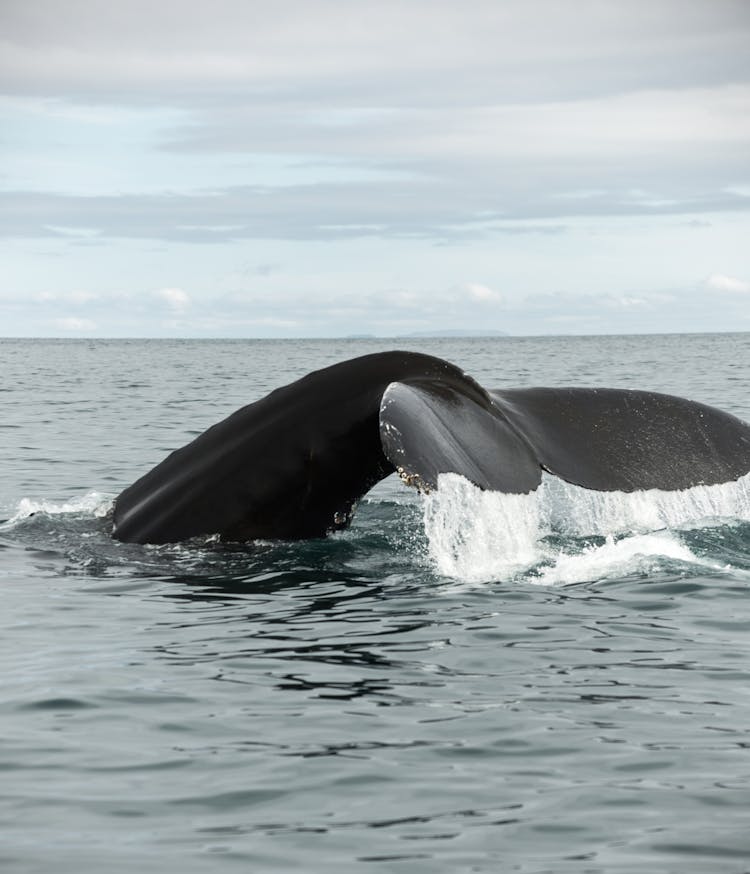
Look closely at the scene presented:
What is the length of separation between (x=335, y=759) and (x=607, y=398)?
142 inches

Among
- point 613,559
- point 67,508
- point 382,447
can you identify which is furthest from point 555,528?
point 67,508

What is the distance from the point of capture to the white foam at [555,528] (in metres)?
7.34

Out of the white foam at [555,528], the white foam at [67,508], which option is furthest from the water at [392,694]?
the white foam at [67,508]

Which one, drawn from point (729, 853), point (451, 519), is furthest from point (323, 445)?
point (729, 853)

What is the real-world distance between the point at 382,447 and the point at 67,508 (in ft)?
15.0

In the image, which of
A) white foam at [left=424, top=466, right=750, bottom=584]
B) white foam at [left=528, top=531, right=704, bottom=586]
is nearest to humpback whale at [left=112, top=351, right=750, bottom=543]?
white foam at [left=424, top=466, right=750, bottom=584]

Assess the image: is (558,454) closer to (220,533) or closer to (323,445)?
(323,445)

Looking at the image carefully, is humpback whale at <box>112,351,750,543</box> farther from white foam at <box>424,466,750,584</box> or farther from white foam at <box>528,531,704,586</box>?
white foam at <box>528,531,704,586</box>

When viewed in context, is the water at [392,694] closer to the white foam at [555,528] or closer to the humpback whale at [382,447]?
the white foam at [555,528]

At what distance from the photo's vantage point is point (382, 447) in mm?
7355

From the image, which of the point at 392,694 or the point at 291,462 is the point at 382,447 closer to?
the point at 291,462

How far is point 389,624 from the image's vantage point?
7.30 m

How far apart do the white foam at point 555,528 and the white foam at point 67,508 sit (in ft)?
8.11

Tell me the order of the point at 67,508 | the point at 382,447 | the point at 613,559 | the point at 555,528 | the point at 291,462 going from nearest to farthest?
1. the point at 382,447
2. the point at 291,462
3. the point at 613,559
4. the point at 555,528
5. the point at 67,508
